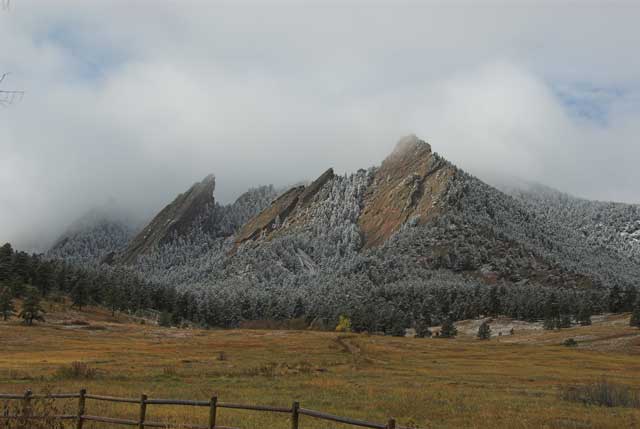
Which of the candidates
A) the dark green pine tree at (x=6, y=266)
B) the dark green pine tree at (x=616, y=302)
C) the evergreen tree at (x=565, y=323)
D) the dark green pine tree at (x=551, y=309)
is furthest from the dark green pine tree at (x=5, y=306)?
the dark green pine tree at (x=616, y=302)

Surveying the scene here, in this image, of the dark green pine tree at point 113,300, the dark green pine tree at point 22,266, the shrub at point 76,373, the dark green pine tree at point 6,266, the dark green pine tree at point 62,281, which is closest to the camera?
the shrub at point 76,373

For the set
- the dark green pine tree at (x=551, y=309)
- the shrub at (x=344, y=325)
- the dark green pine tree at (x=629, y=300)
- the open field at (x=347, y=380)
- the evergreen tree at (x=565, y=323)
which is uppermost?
the dark green pine tree at (x=629, y=300)

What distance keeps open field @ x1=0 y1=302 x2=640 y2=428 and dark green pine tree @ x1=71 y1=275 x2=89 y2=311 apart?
172 ft

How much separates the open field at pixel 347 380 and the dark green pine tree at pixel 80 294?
172ft

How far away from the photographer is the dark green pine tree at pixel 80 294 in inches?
6516

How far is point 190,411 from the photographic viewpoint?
31500mm

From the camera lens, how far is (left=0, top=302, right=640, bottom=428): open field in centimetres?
3188

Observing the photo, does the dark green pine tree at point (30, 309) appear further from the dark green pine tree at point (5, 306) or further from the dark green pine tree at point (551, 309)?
the dark green pine tree at point (551, 309)

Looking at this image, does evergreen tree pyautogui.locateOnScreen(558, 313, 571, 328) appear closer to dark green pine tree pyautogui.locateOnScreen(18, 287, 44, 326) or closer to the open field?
the open field

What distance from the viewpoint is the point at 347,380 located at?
52.5 metres

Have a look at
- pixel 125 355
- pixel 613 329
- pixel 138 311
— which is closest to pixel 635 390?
pixel 125 355

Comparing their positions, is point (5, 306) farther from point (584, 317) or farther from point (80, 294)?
point (584, 317)

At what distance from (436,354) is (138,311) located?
122m

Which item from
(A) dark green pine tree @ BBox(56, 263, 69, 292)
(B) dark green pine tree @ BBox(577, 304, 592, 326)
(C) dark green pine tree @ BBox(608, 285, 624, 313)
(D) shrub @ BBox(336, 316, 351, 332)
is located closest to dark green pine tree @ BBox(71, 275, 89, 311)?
(A) dark green pine tree @ BBox(56, 263, 69, 292)
